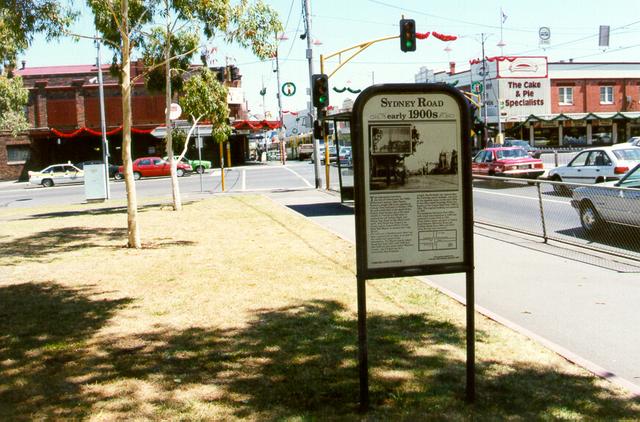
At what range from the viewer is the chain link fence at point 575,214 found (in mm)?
10445

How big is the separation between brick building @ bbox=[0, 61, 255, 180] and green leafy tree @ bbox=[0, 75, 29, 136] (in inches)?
307

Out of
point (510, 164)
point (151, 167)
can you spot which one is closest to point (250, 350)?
point (510, 164)

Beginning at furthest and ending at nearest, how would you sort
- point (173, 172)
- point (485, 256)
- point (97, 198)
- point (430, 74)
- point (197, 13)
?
point (430, 74)
point (97, 198)
point (173, 172)
point (197, 13)
point (485, 256)

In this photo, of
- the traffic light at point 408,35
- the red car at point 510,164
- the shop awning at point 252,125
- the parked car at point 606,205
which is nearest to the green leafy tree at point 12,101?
the shop awning at point 252,125

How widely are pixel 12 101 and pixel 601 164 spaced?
119ft

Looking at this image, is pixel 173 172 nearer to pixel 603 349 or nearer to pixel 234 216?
pixel 234 216

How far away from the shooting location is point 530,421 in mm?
4359

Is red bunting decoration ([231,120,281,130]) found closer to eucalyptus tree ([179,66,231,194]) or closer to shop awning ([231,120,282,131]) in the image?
shop awning ([231,120,282,131])

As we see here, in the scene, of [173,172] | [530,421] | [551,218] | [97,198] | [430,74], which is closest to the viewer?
[530,421]

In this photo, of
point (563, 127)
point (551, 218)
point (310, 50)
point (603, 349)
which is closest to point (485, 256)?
point (551, 218)

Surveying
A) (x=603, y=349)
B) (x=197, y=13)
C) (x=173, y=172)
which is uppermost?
(x=197, y=13)

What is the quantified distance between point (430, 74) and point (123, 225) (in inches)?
2748

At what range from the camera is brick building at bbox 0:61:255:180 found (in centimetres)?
5450

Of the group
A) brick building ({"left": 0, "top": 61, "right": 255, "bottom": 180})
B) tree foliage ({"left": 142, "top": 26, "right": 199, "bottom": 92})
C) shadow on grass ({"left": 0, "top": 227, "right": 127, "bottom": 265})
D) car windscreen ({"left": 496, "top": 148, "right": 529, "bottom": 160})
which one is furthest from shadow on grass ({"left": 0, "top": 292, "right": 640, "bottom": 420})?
brick building ({"left": 0, "top": 61, "right": 255, "bottom": 180})
